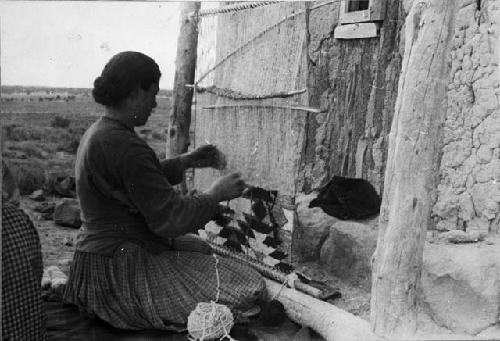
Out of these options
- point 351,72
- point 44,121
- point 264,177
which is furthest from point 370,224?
point 44,121

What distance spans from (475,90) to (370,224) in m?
1.20

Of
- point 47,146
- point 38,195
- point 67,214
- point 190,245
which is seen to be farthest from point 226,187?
point 47,146

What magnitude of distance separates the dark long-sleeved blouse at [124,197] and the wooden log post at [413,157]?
973mm

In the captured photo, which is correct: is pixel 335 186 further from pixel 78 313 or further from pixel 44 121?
pixel 44 121

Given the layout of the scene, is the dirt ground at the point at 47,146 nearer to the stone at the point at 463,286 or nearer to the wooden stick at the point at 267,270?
the wooden stick at the point at 267,270

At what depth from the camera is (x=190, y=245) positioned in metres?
3.23

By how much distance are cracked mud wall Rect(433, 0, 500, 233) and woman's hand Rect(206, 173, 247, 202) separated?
1222 mm

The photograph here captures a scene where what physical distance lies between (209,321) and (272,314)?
1.57 ft

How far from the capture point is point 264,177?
3592 millimetres

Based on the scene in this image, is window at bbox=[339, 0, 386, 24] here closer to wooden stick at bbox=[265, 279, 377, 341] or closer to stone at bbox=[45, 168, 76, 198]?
wooden stick at bbox=[265, 279, 377, 341]

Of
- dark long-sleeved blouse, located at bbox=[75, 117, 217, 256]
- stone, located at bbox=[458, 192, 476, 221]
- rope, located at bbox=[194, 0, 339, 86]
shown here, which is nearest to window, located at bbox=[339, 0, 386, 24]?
rope, located at bbox=[194, 0, 339, 86]

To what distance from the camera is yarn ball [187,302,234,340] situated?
9.02 ft

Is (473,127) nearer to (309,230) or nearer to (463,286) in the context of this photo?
(463,286)

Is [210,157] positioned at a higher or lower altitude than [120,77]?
lower
